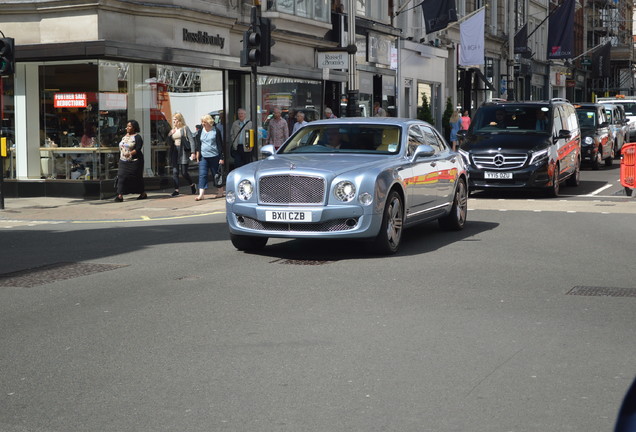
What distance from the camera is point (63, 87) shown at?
21406 mm

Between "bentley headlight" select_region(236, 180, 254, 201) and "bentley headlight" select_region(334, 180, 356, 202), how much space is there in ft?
3.39

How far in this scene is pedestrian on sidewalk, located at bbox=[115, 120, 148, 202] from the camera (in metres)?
20.2

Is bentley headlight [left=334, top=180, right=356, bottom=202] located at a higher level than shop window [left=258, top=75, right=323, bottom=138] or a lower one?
lower

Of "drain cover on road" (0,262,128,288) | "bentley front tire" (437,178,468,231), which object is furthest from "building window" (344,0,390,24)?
"drain cover on road" (0,262,128,288)

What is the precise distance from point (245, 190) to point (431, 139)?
3.39 metres

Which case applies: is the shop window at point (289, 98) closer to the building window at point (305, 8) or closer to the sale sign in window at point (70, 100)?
the building window at point (305, 8)

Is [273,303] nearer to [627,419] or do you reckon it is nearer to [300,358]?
[300,358]

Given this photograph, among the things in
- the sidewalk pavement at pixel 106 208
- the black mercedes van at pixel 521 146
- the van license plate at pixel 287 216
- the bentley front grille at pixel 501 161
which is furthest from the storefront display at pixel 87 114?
the van license plate at pixel 287 216

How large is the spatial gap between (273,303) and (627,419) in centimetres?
622

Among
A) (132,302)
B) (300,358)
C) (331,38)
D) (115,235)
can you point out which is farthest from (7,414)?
(331,38)

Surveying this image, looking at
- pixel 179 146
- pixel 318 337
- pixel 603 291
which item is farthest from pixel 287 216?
pixel 179 146

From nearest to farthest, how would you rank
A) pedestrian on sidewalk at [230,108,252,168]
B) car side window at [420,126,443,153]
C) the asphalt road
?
the asphalt road, car side window at [420,126,443,153], pedestrian on sidewalk at [230,108,252,168]

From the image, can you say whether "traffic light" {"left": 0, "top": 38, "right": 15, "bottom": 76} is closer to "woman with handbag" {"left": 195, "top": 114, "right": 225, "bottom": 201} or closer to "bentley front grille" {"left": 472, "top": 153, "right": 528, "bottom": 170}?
"woman with handbag" {"left": 195, "top": 114, "right": 225, "bottom": 201}

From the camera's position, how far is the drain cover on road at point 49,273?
32.4 feet
